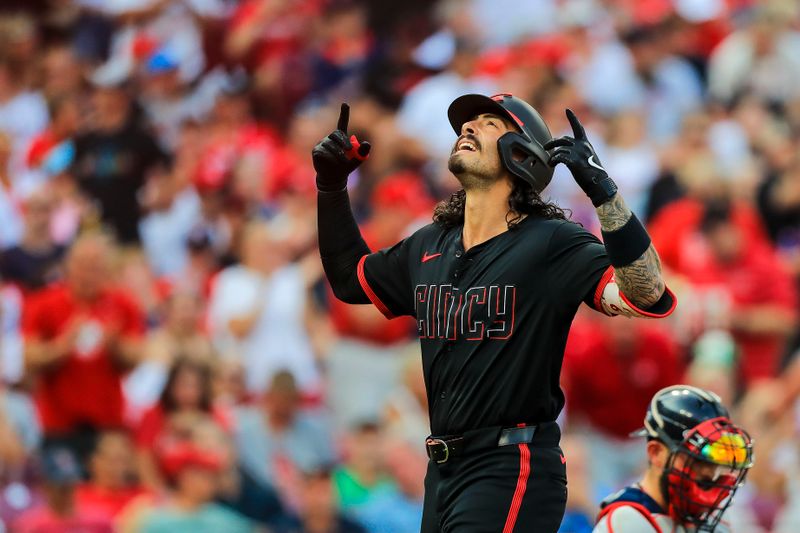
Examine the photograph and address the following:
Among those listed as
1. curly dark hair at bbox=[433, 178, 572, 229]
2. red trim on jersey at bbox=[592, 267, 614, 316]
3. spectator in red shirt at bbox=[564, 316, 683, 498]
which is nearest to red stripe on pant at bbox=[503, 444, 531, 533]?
red trim on jersey at bbox=[592, 267, 614, 316]

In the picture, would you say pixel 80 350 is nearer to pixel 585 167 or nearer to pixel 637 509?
pixel 637 509

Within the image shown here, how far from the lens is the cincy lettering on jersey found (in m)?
4.19

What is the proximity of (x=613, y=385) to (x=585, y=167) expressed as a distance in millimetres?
5031

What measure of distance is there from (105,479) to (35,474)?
0.57 metres

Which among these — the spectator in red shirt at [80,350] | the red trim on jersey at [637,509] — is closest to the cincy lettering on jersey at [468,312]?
the red trim on jersey at [637,509]

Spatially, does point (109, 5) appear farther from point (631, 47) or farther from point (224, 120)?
point (631, 47)

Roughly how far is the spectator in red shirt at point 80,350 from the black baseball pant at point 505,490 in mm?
5702

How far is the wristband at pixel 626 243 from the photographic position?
3.81 m

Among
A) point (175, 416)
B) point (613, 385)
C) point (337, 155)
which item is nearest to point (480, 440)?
point (337, 155)

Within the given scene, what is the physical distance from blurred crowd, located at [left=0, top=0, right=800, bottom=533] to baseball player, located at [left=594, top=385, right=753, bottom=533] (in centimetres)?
329

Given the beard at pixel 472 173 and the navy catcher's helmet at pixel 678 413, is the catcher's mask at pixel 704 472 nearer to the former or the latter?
the navy catcher's helmet at pixel 678 413

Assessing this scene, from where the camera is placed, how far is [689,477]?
4734mm

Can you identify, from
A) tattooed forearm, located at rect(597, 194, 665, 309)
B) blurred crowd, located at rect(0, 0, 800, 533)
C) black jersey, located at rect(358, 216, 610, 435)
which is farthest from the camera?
blurred crowd, located at rect(0, 0, 800, 533)

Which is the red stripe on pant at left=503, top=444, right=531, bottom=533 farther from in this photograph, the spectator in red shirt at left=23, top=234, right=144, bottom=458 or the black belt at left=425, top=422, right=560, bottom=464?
the spectator in red shirt at left=23, top=234, right=144, bottom=458
